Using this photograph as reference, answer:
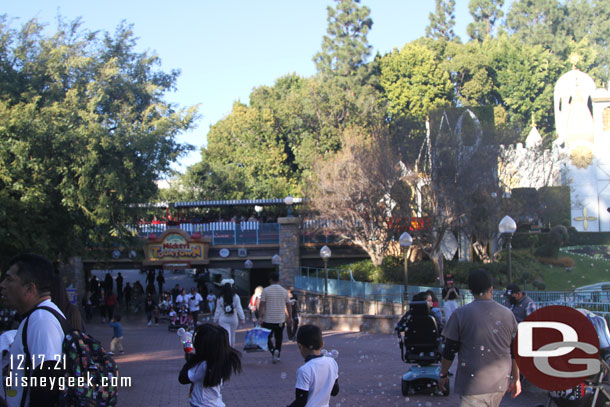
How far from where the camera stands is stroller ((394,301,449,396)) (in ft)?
31.5

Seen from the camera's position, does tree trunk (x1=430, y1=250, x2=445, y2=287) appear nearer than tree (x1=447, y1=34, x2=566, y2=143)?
Yes

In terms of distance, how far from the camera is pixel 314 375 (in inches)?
202

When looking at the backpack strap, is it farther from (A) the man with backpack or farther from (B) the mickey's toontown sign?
(B) the mickey's toontown sign

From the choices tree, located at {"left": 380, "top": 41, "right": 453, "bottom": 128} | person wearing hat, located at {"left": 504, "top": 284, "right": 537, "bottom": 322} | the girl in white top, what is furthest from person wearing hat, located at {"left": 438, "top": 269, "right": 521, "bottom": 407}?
tree, located at {"left": 380, "top": 41, "right": 453, "bottom": 128}

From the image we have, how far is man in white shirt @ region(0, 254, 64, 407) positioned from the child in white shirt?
1975 millimetres

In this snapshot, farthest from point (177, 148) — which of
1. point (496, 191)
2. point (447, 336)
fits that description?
point (447, 336)

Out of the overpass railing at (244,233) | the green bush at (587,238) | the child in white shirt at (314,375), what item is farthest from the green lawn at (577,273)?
the child in white shirt at (314,375)

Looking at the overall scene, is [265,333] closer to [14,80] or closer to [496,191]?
[14,80]

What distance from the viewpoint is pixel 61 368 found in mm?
3725

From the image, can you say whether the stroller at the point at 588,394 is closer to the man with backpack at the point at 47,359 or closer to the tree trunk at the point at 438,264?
the man with backpack at the point at 47,359

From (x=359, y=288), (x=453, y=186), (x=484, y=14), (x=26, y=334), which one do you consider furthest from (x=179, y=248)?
(x=484, y=14)

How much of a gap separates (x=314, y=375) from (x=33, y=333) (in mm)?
2198

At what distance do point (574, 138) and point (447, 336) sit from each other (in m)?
47.1

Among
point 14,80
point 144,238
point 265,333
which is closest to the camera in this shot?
point 265,333
